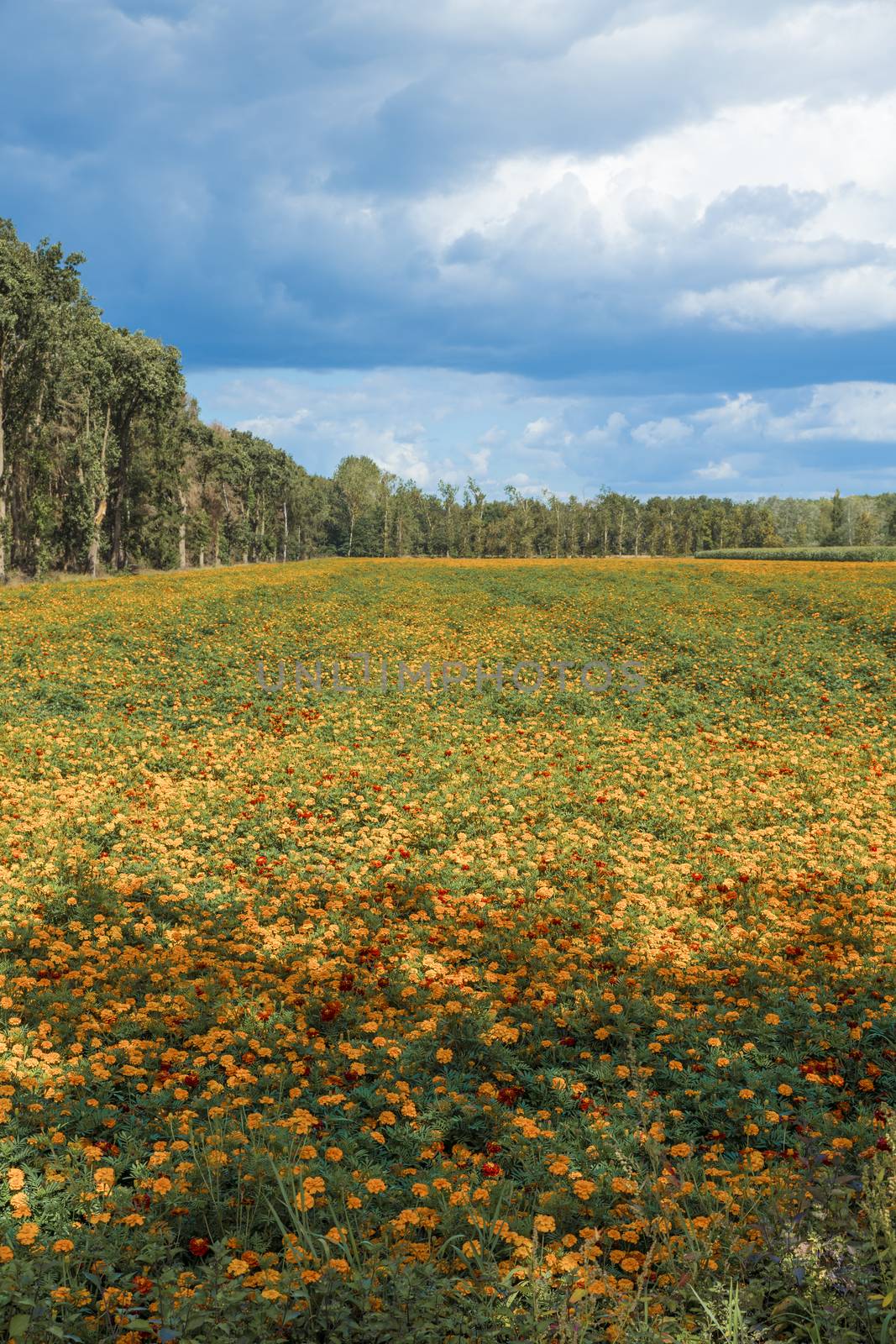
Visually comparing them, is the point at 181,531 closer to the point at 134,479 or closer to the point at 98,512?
the point at 134,479

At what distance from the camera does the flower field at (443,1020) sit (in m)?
3.45

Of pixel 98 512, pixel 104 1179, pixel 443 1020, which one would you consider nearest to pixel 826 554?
pixel 98 512

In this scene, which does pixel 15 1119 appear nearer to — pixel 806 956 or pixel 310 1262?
pixel 310 1262

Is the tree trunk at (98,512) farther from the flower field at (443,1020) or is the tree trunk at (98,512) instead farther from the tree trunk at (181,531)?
the flower field at (443,1020)

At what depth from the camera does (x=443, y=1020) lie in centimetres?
615

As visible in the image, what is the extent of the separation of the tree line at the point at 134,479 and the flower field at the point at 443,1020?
3307 centimetres

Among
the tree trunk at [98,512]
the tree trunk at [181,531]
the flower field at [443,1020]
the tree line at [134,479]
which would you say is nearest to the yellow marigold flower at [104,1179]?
the flower field at [443,1020]

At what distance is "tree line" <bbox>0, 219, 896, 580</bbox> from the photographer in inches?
1631

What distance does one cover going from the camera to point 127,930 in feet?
25.5

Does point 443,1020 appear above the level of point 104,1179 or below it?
below

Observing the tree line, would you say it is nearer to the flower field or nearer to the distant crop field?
the flower field

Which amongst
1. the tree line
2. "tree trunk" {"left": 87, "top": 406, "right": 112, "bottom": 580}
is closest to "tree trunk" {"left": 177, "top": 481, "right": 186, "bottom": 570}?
the tree line

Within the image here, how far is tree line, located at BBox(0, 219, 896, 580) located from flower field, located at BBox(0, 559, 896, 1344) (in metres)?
33.1

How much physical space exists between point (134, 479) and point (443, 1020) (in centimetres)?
6394
